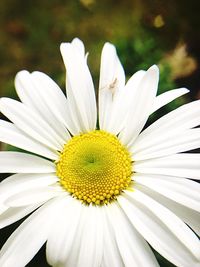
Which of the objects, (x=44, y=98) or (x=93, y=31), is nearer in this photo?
(x=44, y=98)

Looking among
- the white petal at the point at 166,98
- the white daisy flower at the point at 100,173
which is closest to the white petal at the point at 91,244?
the white daisy flower at the point at 100,173

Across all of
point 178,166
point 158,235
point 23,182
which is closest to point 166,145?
point 178,166

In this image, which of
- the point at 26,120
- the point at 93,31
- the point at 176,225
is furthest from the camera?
the point at 93,31

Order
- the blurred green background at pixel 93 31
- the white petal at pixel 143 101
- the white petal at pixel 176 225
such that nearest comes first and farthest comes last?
the white petal at pixel 176 225 < the white petal at pixel 143 101 < the blurred green background at pixel 93 31

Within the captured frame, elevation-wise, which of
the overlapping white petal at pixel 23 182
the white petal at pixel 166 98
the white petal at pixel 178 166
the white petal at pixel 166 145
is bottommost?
the overlapping white petal at pixel 23 182

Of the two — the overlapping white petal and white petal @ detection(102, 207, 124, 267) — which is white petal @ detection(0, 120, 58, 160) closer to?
the overlapping white petal

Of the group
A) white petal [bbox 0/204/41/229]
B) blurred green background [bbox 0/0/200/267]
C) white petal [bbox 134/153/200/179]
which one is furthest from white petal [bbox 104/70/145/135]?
blurred green background [bbox 0/0/200/267]

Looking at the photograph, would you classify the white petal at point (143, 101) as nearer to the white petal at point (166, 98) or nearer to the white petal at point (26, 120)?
the white petal at point (166, 98)

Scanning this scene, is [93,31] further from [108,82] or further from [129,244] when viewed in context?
[129,244]
